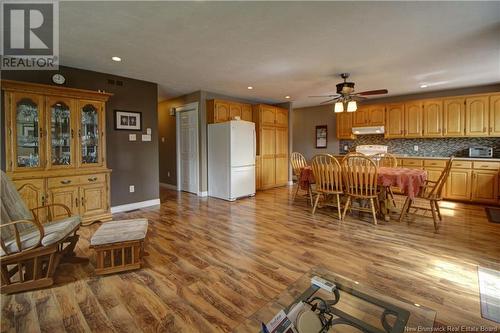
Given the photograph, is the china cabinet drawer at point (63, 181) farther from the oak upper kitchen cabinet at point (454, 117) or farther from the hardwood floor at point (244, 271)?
the oak upper kitchen cabinet at point (454, 117)

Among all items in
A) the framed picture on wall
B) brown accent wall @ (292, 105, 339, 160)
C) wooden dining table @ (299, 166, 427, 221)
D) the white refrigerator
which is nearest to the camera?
wooden dining table @ (299, 166, 427, 221)

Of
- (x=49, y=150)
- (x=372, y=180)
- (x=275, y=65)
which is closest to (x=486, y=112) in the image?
(x=372, y=180)

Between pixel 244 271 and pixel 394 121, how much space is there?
5374mm

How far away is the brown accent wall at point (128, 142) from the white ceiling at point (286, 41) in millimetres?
227

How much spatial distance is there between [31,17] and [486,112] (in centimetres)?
715

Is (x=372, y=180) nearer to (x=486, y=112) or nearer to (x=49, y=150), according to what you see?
(x=486, y=112)

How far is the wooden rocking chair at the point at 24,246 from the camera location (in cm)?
189

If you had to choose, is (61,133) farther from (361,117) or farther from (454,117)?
(454,117)

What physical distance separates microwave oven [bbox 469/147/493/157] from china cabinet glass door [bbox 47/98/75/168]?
285 inches

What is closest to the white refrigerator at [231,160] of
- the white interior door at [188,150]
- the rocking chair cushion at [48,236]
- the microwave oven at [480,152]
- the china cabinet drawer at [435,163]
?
the white interior door at [188,150]

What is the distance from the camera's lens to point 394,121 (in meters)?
5.76

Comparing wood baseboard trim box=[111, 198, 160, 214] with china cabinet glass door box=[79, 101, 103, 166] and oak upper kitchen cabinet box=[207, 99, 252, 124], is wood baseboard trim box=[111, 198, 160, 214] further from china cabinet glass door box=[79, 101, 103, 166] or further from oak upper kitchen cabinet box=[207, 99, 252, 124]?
oak upper kitchen cabinet box=[207, 99, 252, 124]

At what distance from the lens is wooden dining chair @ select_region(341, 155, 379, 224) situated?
346 centimetres

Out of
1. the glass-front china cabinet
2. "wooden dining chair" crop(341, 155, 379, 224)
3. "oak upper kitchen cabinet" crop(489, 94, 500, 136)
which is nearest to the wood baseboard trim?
the glass-front china cabinet
